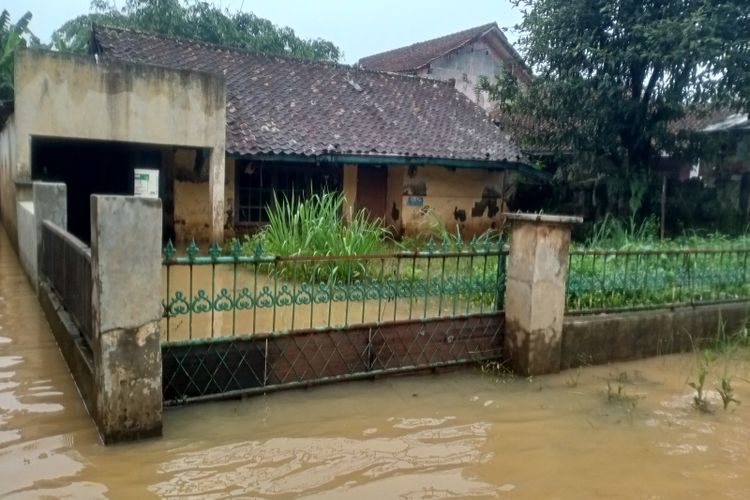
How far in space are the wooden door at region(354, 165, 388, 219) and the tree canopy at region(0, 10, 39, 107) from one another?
10.5m

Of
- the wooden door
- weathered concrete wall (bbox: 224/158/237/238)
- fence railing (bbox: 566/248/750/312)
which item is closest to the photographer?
fence railing (bbox: 566/248/750/312)

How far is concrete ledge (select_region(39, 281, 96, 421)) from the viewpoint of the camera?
13.6 feet

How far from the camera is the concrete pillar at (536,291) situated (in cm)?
530

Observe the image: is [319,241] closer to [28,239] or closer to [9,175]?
[28,239]

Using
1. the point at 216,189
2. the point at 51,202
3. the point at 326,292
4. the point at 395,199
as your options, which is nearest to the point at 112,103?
the point at 216,189

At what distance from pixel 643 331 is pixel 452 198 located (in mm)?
10030

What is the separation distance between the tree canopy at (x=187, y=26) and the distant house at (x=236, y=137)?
6.79 m

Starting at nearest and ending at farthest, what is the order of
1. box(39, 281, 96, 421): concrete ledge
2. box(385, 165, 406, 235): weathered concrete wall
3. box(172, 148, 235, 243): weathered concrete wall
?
box(39, 281, 96, 421): concrete ledge, box(172, 148, 235, 243): weathered concrete wall, box(385, 165, 406, 235): weathered concrete wall

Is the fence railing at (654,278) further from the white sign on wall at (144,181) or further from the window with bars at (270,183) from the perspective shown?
the window with bars at (270,183)

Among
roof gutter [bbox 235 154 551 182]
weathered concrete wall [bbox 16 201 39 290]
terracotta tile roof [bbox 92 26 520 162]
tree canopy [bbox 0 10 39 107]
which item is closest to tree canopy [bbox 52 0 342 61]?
tree canopy [bbox 0 10 39 107]

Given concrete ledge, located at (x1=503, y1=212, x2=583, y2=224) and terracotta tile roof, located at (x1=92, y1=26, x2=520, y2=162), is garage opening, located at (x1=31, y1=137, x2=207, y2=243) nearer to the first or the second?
Answer: terracotta tile roof, located at (x1=92, y1=26, x2=520, y2=162)

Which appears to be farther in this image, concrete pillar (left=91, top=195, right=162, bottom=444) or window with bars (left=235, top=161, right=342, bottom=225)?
window with bars (left=235, top=161, right=342, bottom=225)

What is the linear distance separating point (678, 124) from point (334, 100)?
10.2 meters

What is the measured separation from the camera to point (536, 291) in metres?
5.34
